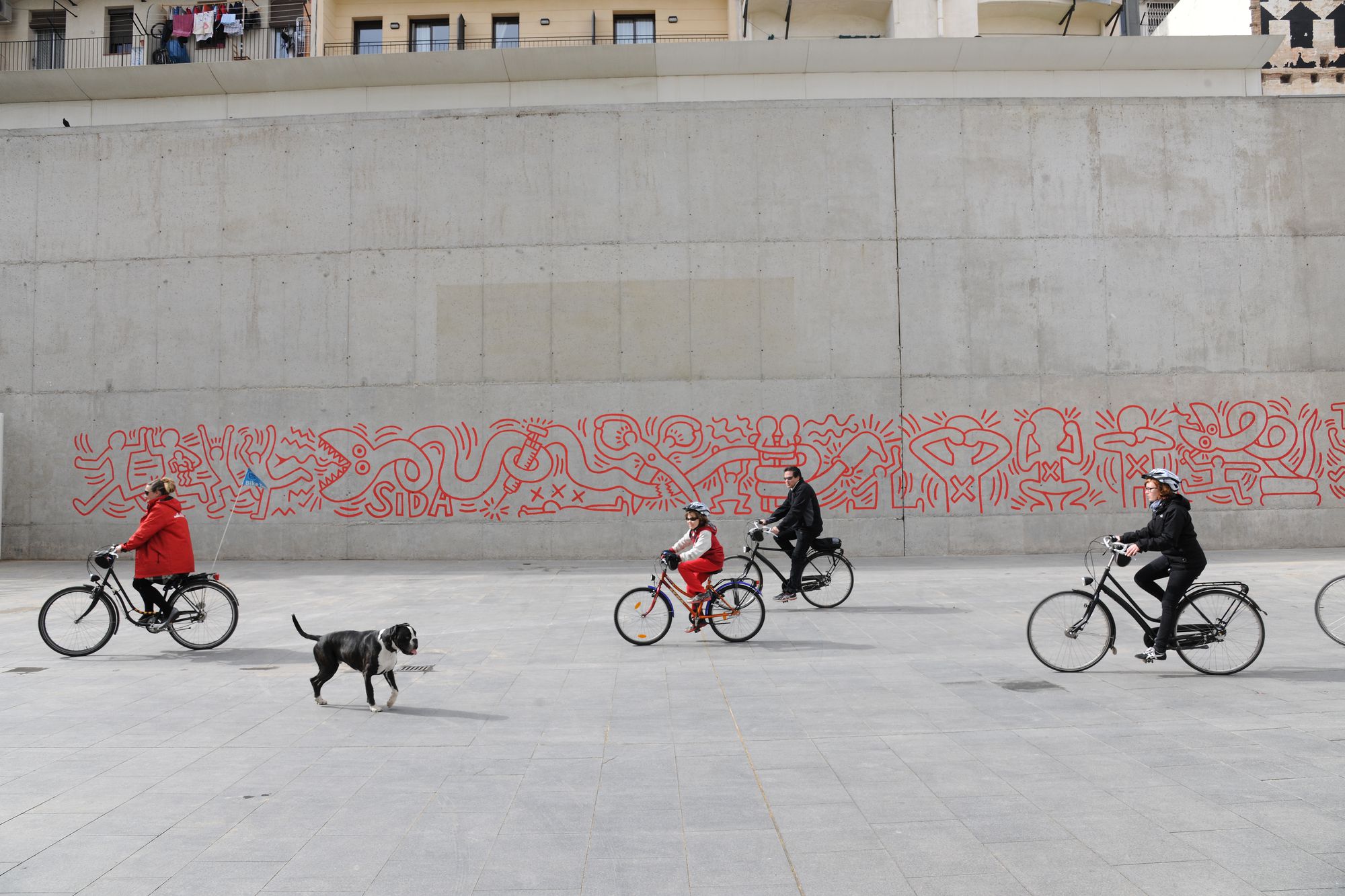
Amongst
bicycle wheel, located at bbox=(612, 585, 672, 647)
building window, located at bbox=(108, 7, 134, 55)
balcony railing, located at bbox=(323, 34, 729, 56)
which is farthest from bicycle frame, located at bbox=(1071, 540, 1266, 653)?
building window, located at bbox=(108, 7, 134, 55)

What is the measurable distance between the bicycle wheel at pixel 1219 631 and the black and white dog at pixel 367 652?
583cm

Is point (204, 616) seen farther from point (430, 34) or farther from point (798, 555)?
point (430, 34)

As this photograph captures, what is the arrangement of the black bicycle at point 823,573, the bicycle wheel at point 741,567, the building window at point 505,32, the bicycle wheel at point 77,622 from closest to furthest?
the bicycle wheel at point 77,622 < the bicycle wheel at point 741,567 < the black bicycle at point 823,573 < the building window at point 505,32

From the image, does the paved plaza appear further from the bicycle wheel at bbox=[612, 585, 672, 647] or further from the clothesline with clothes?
the clothesline with clothes

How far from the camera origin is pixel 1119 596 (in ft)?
23.4

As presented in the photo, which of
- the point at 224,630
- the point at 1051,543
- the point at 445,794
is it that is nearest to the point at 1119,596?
the point at 445,794

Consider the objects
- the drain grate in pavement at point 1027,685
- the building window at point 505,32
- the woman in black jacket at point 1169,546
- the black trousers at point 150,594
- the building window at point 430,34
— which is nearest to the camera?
the drain grate in pavement at point 1027,685

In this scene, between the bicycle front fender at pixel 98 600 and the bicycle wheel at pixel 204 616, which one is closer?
the bicycle front fender at pixel 98 600

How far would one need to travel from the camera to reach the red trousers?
27.9 feet

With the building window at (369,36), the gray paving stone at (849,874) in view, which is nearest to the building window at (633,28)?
the building window at (369,36)

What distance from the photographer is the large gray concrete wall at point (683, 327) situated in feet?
53.5

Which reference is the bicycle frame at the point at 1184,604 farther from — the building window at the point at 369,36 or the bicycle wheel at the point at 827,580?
the building window at the point at 369,36

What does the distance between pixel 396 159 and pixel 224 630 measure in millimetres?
10988

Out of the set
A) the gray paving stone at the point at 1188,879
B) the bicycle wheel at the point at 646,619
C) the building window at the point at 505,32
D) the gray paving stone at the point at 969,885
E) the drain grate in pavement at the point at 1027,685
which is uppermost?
the building window at the point at 505,32
